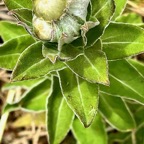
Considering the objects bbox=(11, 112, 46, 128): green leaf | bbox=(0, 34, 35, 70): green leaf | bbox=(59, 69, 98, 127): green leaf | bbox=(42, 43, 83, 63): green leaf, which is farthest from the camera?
bbox=(11, 112, 46, 128): green leaf

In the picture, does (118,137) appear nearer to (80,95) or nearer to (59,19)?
(80,95)

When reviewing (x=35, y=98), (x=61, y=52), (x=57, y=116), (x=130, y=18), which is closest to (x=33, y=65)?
(x=61, y=52)

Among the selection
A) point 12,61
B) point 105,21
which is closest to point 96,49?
point 105,21

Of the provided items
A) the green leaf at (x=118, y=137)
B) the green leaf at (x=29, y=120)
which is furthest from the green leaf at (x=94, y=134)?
the green leaf at (x=29, y=120)

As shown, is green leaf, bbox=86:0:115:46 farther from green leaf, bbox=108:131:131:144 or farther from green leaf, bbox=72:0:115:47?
green leaf, bbox=108:131:131:144

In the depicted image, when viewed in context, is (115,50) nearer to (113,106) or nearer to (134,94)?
(134,94)

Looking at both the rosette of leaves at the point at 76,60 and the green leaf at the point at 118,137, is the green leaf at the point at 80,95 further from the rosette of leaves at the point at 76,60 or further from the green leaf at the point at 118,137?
the green leaf at the point at 118,137

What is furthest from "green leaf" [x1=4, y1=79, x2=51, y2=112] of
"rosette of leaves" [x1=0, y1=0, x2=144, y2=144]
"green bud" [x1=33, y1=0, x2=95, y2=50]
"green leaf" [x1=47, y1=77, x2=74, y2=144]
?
"green bud" [x1=33, y1=0, x2=95, y2=50]
